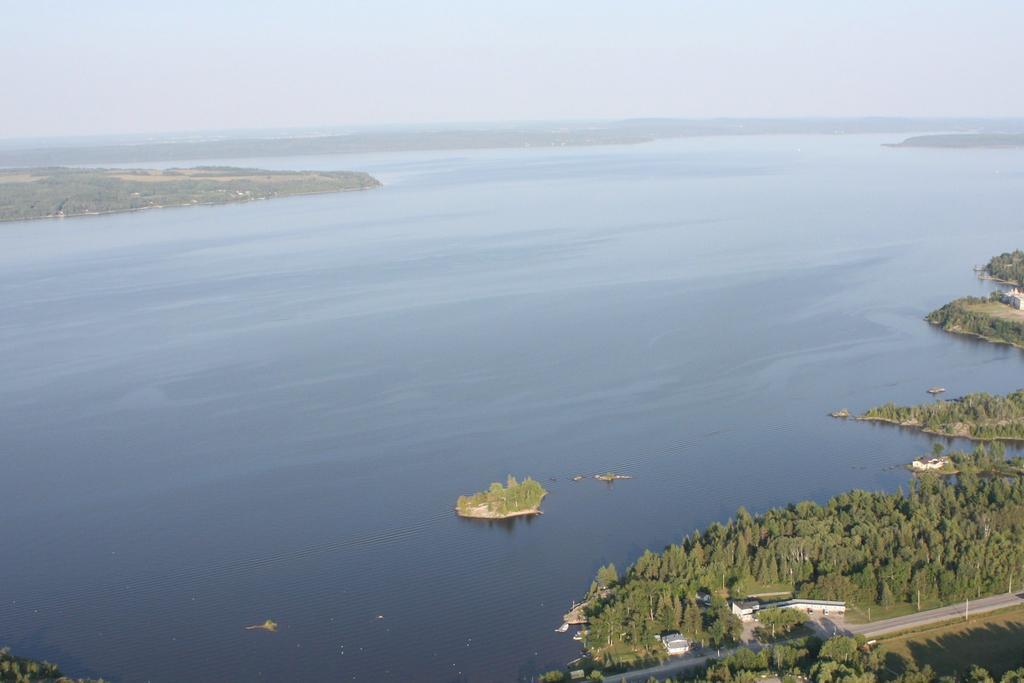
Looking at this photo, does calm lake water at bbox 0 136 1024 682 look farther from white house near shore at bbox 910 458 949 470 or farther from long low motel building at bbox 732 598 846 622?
long low motel building at bbox 732 598 846 622

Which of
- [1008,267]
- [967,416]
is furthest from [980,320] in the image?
[1008,267]

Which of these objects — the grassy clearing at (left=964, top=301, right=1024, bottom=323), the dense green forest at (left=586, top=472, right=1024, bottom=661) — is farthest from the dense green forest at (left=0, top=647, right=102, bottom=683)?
the grassy clearing at (left=964, top=301, right=1024, bottom=323)

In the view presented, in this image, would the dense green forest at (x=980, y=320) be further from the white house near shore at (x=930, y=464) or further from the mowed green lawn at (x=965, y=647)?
the mowed green lawn at (x=965, y=647)

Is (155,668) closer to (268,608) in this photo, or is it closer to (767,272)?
(268,608)

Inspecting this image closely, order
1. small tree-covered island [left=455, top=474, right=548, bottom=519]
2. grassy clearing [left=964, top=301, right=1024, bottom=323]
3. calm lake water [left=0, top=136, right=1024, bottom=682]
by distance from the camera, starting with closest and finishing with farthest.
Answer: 1. calm lake water [left=0, top=136, right=1024, bottom=682]
2. small tree-covered island [left=455, top=474, right=548, bottom=519]
3. grassy clearing [left=964, top=301, right=1024, bottom=323]

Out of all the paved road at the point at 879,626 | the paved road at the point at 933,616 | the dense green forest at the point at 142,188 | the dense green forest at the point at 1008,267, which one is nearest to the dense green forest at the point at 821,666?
the paved road at the point at 879,626

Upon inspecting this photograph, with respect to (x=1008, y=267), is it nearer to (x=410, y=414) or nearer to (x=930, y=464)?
(x=930, y=464)
